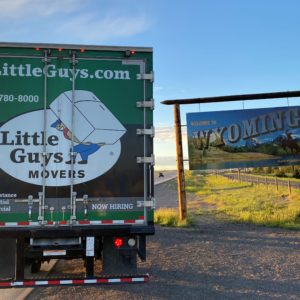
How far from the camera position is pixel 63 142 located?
259 inches

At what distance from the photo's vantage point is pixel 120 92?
6.81 metres

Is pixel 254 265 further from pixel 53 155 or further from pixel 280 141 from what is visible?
pixel 280 141

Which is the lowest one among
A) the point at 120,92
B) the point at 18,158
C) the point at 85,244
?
the point at 85,244

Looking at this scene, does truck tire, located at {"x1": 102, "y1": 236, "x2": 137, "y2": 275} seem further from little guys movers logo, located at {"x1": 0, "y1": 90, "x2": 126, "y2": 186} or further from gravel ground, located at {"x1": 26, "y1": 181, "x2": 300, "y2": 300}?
little guys movers logo, located at {"x1": 0, "y1": 90, "x2": 126, "y2": 186}

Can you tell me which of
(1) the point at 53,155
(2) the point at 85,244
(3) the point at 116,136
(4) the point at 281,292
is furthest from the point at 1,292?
(4) the point at 281,292

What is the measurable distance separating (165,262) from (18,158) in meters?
3.92

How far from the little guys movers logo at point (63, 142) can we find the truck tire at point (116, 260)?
3.22ft

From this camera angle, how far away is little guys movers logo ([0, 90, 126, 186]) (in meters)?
6.51

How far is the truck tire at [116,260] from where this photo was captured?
21.6 feet

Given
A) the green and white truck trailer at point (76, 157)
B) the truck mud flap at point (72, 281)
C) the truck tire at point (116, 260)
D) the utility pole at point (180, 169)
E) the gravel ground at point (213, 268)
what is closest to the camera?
the truck mud flap at point (72, 281)

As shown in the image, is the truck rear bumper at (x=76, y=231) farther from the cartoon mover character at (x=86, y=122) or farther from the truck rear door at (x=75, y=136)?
the cartoon mover character at (x=86, y=122)

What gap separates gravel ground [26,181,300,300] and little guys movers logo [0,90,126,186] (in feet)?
6.06

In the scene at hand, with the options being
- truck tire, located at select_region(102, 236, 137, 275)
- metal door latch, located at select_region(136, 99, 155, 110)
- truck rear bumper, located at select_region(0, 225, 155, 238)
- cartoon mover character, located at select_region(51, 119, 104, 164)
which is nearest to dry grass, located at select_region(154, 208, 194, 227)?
truck tire, located at select_region(102, 236, 137, 275)

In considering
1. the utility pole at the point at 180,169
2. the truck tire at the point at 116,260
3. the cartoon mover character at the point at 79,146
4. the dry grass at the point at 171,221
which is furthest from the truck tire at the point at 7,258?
the utility pole at the point at 180,169
